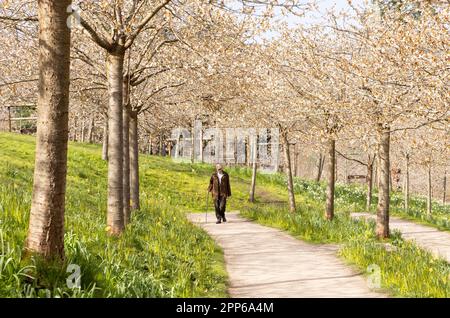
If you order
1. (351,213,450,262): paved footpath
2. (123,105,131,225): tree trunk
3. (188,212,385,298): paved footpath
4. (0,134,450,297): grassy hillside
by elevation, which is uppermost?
(123,105,131,225): tree trunk

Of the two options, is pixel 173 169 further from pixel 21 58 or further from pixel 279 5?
pixel 279 5

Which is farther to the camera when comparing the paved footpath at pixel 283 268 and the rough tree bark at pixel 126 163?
the rough tree bark at pixel 126 163

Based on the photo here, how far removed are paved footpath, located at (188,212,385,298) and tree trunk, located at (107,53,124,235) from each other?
2368mm

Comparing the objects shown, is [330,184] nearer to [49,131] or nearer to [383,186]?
[383,186]

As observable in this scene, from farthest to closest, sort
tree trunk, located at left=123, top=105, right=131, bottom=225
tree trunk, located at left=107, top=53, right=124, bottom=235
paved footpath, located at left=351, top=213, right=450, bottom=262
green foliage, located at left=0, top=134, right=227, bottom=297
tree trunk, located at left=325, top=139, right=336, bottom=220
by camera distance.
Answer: tree trunk, located at left=325, top=139, right=336, bottom=220, paved footpath, located at left=351, top=213, right=450, bottom=262, tree trunk, located at left=123, top=105, right=131, bottom=225, tree trunk, located at left=107, top=53, right=124, bottom=235, green foliage, located at left=0, top=134, right=227, bottom=297

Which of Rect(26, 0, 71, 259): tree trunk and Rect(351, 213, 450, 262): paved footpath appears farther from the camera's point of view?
Rect(351, 213, 450, 262): paved footpath

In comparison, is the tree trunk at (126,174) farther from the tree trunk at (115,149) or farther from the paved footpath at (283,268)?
the paved footpath at (283,268)

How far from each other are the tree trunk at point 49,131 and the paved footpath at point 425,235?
10.2 metres

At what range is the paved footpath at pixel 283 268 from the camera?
7352mm

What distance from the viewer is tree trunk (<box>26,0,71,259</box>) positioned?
537cm

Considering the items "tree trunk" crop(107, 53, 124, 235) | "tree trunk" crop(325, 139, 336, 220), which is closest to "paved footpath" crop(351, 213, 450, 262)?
"tree trunk" crop(325, 139, 336, 220)

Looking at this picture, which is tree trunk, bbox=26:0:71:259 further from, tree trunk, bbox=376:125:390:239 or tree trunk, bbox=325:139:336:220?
tree trunk, bbox=325:139:336:220

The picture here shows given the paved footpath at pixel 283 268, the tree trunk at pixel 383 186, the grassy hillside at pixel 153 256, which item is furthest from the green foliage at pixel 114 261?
the tree trunk at pixel 383 186
